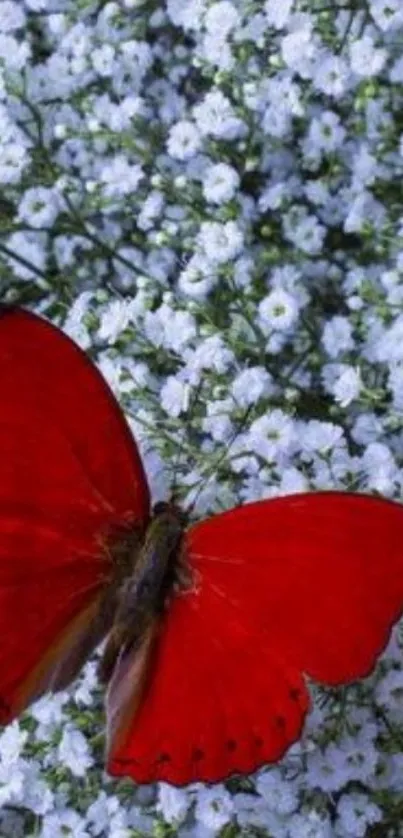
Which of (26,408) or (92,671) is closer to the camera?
(26,408)

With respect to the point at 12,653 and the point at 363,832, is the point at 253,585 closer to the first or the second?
the point at 12,653

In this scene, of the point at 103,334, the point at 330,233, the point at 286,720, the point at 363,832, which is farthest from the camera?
the point at 330,233

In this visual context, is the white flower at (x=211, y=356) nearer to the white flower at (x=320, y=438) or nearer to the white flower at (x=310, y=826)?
the white flower at (x=320, y=438)

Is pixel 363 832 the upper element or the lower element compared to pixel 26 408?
lower

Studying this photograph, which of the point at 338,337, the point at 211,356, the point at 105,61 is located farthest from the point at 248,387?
the point at 105,61

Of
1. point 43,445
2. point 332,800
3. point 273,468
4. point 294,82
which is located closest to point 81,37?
point 294,82

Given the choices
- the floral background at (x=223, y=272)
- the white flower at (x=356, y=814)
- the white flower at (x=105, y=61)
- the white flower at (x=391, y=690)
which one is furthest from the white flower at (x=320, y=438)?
A: the white flower at (x=105, y=61)

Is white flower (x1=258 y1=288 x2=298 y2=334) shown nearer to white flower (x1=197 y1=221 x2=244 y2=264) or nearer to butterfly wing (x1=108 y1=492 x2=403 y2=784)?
white flower (x1=197 y1=221 x2=244 y2=264)
